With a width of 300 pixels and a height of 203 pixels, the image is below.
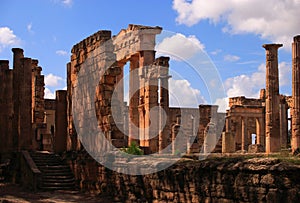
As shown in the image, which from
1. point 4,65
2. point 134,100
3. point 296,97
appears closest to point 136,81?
point 134,100

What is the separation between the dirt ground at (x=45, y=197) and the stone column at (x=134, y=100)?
9.89m

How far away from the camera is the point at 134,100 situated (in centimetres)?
2781

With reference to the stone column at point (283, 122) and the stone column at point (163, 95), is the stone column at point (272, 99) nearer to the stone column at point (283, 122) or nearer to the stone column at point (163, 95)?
the stone column at point (163, 95)

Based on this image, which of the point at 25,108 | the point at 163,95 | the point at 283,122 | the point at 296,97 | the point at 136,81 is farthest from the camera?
the point at 283,122

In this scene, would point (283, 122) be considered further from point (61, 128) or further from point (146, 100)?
point (61, 128)

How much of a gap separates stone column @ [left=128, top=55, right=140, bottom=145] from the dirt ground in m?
9.89

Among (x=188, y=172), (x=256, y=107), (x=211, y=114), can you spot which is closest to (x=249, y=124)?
(x=256, y=107)

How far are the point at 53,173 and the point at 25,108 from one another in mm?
6127

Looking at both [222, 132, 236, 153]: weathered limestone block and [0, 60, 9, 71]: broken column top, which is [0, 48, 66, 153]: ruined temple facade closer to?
[0, 60, 9, 71]: broken column top

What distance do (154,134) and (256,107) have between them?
18519mm

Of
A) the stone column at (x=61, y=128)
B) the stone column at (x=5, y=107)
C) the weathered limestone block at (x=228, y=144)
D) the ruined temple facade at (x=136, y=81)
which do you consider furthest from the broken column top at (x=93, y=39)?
the weathered limestone block at (x=228, y=144)

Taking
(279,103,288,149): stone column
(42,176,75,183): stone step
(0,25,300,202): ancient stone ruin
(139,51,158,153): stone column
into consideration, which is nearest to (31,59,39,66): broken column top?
(0,25,300,202): ancient stone ruin

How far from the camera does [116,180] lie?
1510 centimetres

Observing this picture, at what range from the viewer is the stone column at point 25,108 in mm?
24125
